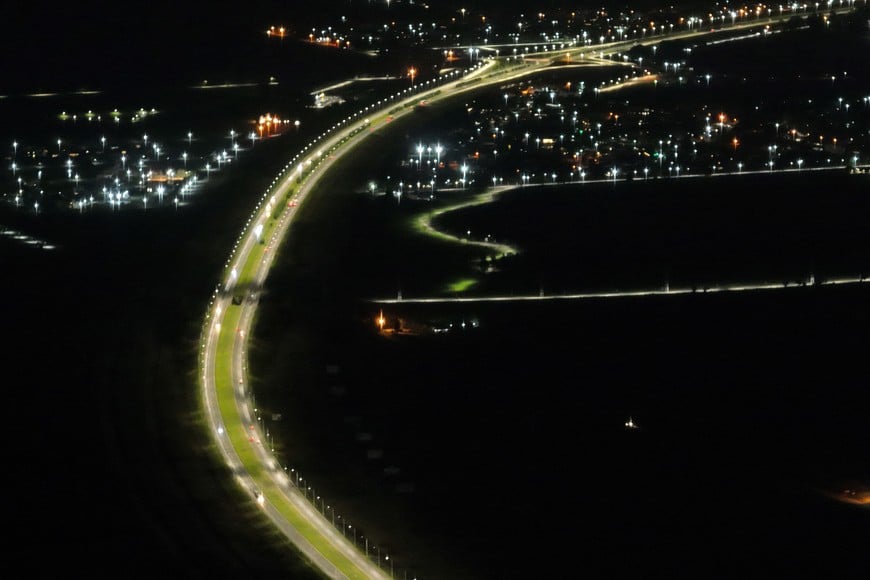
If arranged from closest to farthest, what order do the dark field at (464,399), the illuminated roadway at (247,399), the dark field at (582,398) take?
the illuminated roadway at (247,399) → the dark field at (464,399) → the dark field at (582,398)

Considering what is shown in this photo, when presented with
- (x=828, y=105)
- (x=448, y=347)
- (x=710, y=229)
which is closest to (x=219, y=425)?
(x=448, y=347)

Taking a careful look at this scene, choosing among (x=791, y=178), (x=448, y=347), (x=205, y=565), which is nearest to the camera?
(x=205, y=565)

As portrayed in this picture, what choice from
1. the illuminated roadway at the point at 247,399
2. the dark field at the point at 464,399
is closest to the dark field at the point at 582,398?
the dark field at the point at 464,399

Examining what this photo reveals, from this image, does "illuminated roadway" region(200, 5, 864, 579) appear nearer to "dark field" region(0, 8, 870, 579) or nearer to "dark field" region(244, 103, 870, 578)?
"dark field" region(0, 8, 870, 579)

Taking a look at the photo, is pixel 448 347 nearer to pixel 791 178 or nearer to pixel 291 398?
pixel 291 398

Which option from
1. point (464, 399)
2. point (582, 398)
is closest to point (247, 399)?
point (464, 399)

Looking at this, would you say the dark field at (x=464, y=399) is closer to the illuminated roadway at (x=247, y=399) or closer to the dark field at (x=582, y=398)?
the dark field at (x=582, y=398)

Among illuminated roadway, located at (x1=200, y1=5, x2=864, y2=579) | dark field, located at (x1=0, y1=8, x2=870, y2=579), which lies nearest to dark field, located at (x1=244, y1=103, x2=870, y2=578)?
dark field, located at (x1=0, y1=8, x2=870, y2=579)

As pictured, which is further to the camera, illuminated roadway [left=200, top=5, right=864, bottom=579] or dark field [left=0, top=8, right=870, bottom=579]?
dark field [left=0, top=8, right=870, bottom=579]
